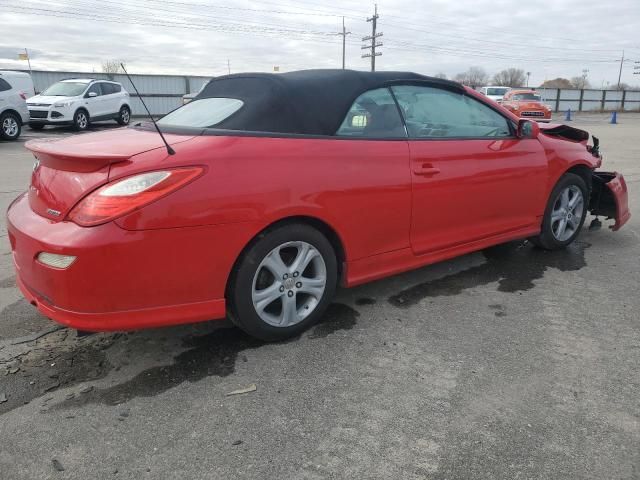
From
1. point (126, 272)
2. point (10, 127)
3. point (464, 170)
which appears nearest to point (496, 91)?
point (10, 127)

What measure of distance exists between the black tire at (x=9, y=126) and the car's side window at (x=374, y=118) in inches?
530

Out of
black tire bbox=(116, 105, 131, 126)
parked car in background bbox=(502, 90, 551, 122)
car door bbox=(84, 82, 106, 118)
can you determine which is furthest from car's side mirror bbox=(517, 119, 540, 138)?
parked car in background bbox=(502, 90, 551, 122)

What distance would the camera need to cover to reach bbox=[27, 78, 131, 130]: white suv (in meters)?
16.5

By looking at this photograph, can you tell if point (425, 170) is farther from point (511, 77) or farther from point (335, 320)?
point (511, 77)

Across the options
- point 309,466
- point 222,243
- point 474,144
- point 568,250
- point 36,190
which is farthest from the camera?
point 568,250

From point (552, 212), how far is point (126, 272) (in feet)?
12.0

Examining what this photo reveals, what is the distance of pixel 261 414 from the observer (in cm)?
238

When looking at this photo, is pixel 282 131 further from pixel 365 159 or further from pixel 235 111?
pixel 365 159

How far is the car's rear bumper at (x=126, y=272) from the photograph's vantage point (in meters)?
2.35

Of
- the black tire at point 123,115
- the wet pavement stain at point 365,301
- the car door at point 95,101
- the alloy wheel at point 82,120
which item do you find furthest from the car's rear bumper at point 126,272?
the black tire at point 123,115

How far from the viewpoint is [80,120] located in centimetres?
1717

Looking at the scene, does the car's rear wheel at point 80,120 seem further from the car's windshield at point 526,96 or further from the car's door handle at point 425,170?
the car's windshield at point 526,96

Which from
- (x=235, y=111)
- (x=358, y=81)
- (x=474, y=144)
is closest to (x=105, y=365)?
(x=235, y=111)

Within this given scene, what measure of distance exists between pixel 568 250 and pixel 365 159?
2764 millimetres
